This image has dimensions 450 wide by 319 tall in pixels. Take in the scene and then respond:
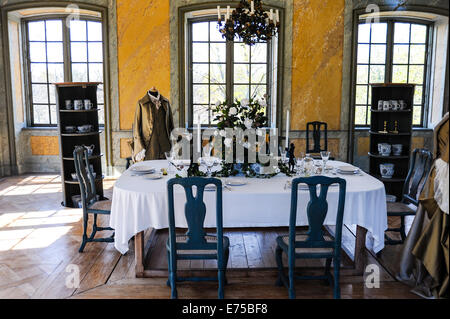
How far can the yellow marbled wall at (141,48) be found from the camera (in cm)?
742

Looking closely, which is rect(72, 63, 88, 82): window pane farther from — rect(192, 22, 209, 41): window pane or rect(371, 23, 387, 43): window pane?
rect(371, 23, 387, 43): window pane

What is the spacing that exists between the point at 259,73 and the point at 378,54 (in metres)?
2.28

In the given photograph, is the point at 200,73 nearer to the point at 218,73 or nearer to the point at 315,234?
the point at 218,73

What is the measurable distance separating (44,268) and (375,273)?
2.99 meters

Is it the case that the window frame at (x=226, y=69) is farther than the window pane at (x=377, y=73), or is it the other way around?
the window pane at (x=377, y=73)

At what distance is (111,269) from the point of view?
12.8 feet

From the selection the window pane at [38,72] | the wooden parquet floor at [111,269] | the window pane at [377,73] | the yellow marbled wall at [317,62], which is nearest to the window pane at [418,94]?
the window pane at [377,73]

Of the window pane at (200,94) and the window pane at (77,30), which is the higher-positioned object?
the window pane at (77,30)

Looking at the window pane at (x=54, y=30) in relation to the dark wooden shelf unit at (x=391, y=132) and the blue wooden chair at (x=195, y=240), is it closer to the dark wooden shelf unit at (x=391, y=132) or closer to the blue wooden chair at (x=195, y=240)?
the dark wooden shelf unit at (x=391, y=132)

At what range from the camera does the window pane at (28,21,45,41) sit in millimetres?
8133

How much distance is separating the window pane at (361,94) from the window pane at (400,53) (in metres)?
0.79

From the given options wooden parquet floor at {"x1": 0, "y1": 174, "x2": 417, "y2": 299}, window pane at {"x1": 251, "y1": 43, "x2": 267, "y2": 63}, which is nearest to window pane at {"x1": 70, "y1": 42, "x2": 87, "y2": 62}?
window pane at {"x1": 251, "y1": 43, "x2": 267, "y2": 63}

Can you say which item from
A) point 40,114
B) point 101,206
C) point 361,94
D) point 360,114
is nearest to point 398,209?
point 101,206

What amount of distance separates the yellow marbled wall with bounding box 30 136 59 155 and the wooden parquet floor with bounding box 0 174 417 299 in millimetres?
3043
